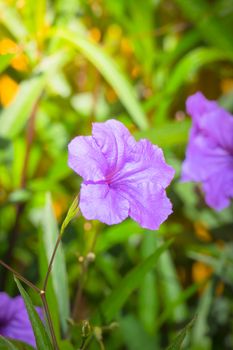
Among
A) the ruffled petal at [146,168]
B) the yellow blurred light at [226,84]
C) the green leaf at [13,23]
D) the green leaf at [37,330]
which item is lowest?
the yellow blurred light at [226,84]

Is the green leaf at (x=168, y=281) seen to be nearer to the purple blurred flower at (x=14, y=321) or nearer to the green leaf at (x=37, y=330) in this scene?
the purple blurred flower at (x=14, y=321)

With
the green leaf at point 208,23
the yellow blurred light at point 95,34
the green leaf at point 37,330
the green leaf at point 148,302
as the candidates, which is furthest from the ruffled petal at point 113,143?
the yellow blurred light at point 95,34

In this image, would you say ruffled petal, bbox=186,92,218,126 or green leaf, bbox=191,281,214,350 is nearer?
ruffled petal, bbox=186,92,218,126

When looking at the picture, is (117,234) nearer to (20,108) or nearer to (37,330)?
(20,108)

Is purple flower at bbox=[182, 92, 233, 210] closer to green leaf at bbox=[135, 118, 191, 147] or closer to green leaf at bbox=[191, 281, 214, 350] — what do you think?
green leaf at bbox=[135, 118, 191, 147]

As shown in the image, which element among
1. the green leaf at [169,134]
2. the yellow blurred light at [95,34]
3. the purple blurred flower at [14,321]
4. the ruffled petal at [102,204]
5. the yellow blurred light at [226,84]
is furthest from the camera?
the yellow blurred light at [226,84]

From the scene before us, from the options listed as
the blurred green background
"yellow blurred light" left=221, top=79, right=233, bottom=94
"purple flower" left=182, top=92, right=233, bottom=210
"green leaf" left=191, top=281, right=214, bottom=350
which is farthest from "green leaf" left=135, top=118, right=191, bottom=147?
"yellow blurred light" left=221, top=79, right=233, bottom=94

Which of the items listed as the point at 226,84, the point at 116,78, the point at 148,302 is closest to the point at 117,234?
the point at 148,302
